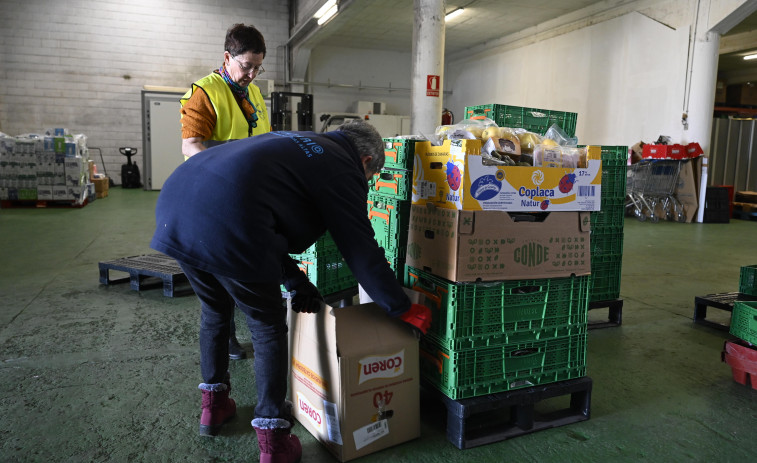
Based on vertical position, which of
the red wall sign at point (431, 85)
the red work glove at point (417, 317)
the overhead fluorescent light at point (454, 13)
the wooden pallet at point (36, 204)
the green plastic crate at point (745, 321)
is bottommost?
the wooden pallet at point (36, 204)

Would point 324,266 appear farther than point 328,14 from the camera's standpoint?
No

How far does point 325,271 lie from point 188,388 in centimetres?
94

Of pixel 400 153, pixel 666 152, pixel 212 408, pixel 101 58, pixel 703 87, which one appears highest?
pixel 101 58

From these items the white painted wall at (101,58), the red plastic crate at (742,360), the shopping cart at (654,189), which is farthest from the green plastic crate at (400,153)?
the white painted wall at (101,58)

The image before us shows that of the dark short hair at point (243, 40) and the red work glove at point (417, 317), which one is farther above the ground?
the dark short hair at point (243, 40)

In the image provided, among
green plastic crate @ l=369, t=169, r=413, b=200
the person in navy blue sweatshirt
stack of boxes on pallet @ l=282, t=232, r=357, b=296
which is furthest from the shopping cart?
the person in navy blue sweatshirt

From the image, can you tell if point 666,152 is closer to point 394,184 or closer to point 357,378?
point 394,184

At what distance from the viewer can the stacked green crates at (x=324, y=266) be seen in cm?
290

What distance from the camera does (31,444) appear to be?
195 cm

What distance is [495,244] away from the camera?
2.01 m

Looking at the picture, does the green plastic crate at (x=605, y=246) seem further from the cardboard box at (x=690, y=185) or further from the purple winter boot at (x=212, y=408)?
the cardboard box at (x=690, y=185)

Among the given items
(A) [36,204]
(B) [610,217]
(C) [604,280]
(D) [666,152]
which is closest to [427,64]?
(D) [666,152]

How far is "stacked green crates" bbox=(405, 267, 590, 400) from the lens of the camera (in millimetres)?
1977

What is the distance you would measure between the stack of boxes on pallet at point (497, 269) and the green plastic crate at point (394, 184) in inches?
2.8
